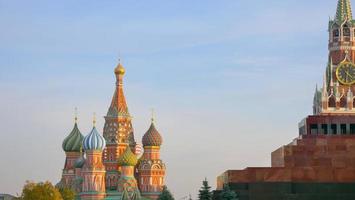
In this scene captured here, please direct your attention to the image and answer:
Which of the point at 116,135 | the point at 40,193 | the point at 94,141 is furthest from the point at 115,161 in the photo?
the point at 40,193

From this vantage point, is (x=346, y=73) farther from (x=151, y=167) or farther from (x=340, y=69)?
(x=151, y=167)

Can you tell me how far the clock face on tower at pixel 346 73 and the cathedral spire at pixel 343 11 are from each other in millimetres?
3880

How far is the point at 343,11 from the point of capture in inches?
3059

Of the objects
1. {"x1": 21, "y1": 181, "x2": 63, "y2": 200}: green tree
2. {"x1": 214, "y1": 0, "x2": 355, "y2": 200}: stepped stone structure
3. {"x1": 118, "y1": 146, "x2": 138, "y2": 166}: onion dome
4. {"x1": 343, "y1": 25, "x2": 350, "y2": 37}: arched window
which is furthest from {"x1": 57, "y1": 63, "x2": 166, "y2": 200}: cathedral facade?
{"x1": 214, "y1": 0, "x2": 355, "y2": 200}: stepped stone structure

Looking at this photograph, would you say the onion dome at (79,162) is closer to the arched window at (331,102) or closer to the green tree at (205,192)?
the arched window at (331,102)

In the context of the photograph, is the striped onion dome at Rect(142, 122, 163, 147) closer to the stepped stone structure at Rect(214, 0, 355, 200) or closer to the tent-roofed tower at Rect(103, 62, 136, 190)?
the tent-roofed tower at Rect(103, 62, 136, 190)

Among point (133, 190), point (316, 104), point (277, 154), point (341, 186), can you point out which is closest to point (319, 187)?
point (341, 186)

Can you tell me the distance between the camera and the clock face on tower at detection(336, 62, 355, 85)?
74475mm

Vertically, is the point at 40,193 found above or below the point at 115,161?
below

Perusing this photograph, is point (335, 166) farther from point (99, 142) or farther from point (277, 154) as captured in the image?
point (99, 142)

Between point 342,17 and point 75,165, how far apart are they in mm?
35098

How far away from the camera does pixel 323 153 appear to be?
52.2 m

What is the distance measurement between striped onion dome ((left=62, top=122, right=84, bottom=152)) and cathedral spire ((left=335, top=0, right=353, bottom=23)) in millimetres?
35480

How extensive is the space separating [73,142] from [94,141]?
9.22 m
